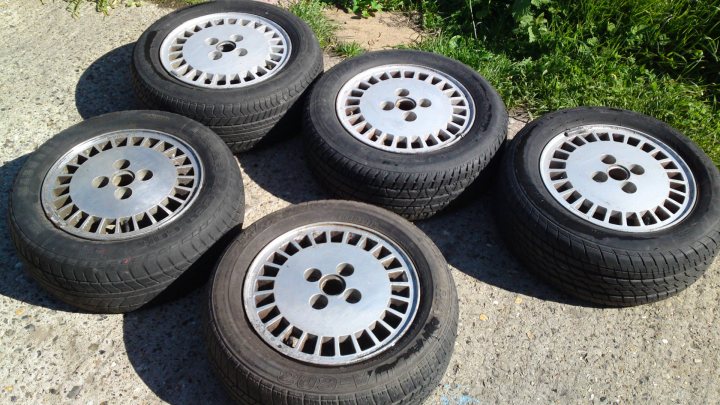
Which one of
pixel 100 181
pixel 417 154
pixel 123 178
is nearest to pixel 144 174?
pixel 123 178

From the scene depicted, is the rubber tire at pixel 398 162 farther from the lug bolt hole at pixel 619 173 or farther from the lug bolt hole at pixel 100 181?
the lug bolt hole at pixel 100 181

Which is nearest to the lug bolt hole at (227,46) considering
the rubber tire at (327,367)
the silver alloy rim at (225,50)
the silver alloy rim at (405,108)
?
the silver alloy rim at (225,50)

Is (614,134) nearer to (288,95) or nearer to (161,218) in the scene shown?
(288,95)

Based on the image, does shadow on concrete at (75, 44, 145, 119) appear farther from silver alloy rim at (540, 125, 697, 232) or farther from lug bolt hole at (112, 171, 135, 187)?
silver alloy rim at (540, 125, 697, 232)

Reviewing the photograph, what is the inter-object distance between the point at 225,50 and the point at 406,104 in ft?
4.38

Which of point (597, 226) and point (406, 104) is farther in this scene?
point (406, 104)

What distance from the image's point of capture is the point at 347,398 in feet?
9.23

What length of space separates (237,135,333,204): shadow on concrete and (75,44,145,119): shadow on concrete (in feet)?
3.12

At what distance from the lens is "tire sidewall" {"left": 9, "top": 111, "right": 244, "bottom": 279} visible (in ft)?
10.8

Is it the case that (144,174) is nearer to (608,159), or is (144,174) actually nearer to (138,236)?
(138,236)

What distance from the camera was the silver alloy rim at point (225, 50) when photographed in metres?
4.29

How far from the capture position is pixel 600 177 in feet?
12.4

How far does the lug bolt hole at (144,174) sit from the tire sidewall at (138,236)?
286 millimetres

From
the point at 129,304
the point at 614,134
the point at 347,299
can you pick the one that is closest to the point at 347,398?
the point at 347,299
